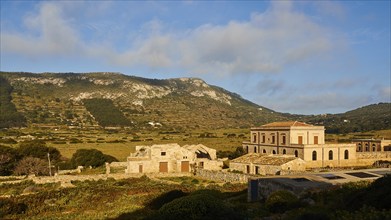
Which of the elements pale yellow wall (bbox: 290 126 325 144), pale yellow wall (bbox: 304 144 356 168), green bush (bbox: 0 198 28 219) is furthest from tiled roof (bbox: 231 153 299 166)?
green bush (bbox: 0 198 28 219)

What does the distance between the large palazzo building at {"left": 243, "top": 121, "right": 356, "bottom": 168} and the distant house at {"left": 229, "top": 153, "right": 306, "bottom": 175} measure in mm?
6428

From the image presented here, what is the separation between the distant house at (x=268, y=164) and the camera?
41.0 meters

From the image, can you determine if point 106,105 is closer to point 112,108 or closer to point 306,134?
point 112,108

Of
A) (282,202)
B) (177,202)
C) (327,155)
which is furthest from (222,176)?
(177,202)

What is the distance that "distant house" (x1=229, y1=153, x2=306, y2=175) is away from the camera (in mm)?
41031

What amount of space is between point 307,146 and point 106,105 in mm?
126144

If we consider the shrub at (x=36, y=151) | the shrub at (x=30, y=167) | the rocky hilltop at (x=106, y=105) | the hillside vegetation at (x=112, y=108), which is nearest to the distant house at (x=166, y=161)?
the shrub at (x=30, y=167)

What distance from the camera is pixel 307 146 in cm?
4997

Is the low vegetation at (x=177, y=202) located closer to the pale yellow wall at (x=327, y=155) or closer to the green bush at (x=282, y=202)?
the green bush at (x=282, y=202)

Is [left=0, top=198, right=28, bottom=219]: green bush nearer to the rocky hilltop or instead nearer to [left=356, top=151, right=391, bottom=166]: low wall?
[left=356, top=151, right=391, bottom=166]: low wall

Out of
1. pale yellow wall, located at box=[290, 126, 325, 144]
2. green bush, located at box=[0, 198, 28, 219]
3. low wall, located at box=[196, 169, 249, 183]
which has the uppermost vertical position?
pale yellow wall, located at box=[290, 126, 325, 144]

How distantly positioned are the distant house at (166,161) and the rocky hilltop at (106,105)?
91.8 meters

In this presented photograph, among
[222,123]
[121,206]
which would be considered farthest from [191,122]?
[121,206]

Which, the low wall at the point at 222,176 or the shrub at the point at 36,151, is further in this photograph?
the shrub at the point at 36,151
